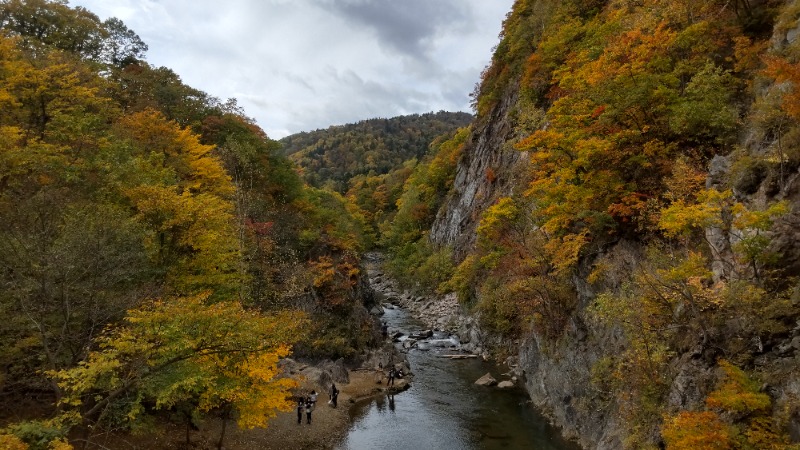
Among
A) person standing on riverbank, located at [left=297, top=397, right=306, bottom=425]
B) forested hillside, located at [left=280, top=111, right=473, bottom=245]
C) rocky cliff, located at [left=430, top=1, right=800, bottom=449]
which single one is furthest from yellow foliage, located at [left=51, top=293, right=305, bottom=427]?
forested hillside, located at [left=280, top=111, right=473, bottom=245]

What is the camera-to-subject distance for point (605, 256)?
2091 centimetres

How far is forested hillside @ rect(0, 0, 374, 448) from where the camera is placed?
13581 mm

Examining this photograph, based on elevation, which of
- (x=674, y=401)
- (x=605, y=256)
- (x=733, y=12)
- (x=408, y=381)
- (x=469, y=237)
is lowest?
(x=408, y=381)

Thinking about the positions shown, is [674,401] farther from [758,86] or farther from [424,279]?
[424,279]

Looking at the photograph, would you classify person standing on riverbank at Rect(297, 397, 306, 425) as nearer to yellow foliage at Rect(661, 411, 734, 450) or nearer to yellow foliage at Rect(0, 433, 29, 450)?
yellow foliage at Rect(0, 433, 29, 450)

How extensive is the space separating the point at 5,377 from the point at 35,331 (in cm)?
148

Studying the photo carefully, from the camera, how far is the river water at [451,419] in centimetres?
2198

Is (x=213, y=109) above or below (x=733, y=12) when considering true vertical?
above

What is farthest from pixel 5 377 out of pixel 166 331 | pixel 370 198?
pixel 370 198

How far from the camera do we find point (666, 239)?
58.6ft

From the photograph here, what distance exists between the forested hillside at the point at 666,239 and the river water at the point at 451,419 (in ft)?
5.46

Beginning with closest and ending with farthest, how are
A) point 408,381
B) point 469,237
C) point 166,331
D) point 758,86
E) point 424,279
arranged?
point 166,331, point 758,86, point 408,381, point 469,237, point 424,279

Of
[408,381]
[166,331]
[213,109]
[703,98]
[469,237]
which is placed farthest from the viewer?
[469,237]

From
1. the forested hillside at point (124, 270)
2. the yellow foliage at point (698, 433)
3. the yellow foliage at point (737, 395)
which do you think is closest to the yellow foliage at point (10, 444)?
the forested hillside at point (124, 270)
